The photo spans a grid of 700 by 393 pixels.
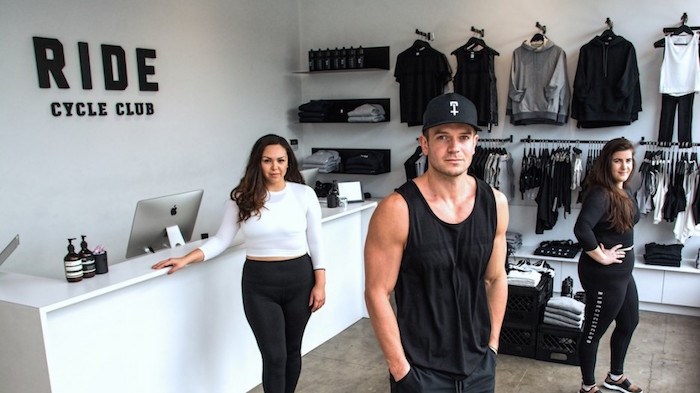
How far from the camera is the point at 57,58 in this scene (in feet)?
12.6

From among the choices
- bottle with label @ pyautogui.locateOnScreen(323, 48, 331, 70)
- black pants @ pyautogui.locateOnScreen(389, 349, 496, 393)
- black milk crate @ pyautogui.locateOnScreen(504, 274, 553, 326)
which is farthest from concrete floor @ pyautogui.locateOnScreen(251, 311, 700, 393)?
bottle with label @ pyautogui.locateOnScreen(323, 48, 331, 70)

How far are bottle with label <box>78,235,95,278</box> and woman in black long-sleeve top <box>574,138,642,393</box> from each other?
8.06 ft

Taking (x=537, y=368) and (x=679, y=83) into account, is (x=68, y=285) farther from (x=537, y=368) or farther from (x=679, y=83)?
(x=679, y=83)

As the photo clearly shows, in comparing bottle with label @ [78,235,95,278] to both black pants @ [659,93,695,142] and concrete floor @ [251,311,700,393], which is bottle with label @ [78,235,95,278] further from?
black pants @ [659,93,695,142]

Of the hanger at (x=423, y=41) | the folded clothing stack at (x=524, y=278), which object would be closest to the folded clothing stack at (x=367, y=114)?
the hanger at (x=423, y=41)

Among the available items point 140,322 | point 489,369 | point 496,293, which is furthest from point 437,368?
point 140,322

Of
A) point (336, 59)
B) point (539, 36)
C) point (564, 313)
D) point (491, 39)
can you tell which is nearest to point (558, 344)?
point (564, 313)

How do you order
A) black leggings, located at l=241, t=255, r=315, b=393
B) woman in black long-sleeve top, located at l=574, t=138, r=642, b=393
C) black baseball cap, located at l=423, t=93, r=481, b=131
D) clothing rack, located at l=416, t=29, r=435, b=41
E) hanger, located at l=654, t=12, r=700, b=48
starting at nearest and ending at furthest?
1. black baseball cap, located at l=423, t=93, r=481, b=131
2. black leggings, located at l=241, t=255, r=315, b=393
3. woman in black long-sleeve top, located at l=574, t=138, r=642, b=393
4. hanger, located at l=654, t=12, r=700, b=48
5. clothing rack, located at l=416, t=29, r=435, b=41

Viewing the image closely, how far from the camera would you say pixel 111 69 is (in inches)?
166

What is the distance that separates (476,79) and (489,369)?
395 cm

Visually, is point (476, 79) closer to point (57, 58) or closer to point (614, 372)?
point (614, 372)

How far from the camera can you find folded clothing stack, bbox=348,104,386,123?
230 inches

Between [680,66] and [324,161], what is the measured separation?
345 centimetres

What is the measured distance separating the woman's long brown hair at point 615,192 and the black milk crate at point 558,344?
1.13 m
